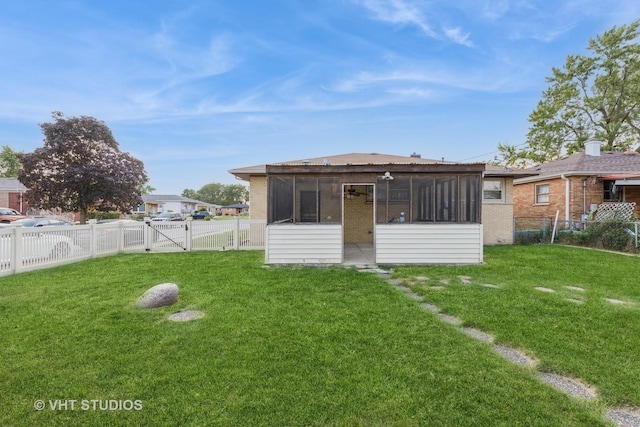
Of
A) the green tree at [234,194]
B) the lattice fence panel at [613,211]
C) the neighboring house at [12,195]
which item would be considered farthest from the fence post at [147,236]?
the green tree at [234,194]

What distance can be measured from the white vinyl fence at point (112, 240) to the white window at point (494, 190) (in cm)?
857

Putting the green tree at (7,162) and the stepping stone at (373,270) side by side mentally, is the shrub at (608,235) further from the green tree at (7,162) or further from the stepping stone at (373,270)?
the green tree at (7,162)

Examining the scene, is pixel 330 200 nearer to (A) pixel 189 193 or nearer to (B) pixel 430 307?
(B) pixel 430 307

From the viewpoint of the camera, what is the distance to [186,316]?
4074 mm

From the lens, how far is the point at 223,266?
7.48 meters

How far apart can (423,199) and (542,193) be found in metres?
10.9

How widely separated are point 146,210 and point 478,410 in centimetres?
5442

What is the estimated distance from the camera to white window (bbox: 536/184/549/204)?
1442cm

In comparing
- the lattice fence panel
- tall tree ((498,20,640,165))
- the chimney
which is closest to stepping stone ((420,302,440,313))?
the lattice fence panel

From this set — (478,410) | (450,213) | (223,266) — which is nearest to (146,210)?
(223,266)

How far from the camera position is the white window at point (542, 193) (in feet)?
47.3

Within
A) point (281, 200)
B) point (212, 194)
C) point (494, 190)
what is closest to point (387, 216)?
point (281, 200)

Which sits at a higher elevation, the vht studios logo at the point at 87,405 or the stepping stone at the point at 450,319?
the stepping stone at the point at 450,319

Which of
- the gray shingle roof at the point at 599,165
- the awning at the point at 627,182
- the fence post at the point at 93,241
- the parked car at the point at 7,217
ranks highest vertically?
the gray shingle roof at the point at 599,165
